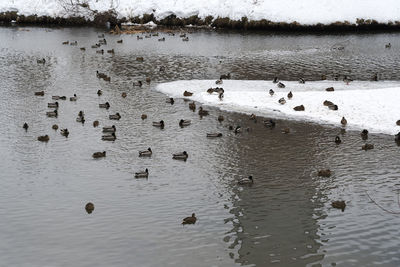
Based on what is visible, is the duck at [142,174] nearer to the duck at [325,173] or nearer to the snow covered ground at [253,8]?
the duck at [325,173]

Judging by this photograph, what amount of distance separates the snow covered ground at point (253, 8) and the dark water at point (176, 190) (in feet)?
79.7

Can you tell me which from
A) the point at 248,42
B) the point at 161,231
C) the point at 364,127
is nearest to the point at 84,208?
the point at 161,231

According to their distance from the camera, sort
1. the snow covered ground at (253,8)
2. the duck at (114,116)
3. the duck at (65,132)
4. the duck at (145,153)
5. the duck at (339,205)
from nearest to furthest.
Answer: the duck at (339,205), the duck at (145,153), the duck at (65,132), the duck at (114,116), the snow covered ground at (253,8)

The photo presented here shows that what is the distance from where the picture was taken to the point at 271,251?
15.2 meters

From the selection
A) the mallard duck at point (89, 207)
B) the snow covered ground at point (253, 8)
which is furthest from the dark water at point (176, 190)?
the snow covered ground at point (253, 8)

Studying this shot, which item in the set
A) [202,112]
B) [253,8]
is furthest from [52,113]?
[253,8]

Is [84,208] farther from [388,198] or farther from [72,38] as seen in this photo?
[72,38]

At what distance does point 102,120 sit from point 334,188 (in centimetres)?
1355

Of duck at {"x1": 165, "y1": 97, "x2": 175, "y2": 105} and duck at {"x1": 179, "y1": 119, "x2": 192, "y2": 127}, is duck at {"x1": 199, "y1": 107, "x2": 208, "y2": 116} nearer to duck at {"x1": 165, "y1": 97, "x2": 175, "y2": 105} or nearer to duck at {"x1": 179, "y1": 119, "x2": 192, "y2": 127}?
duck at {"x1": 179, "y1": 119, "x2": 192, "y2": 127}

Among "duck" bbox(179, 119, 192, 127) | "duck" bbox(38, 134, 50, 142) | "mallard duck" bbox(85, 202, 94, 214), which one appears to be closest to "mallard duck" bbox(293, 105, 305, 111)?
"duck" bbox(179, 119, 192, 127)

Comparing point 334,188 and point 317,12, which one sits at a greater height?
point 317,12

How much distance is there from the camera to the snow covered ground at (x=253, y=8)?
58.6 m

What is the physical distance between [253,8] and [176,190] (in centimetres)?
4568

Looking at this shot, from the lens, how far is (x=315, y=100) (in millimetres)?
30047
